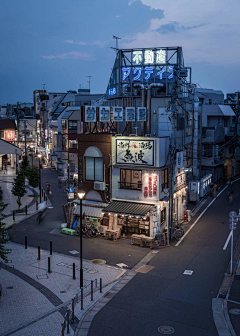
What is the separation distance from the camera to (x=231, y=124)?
63.7 meters

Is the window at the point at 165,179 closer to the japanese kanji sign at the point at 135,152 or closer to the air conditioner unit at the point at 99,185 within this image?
the japanese kanji sign at the point at 135,152

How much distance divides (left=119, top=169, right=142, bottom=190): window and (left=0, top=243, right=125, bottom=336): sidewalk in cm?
743

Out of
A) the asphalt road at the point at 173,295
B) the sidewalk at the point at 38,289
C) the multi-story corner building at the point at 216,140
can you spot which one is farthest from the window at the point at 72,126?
the asphalt road at the point at 173,295

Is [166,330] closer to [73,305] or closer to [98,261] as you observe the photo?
[73,305]

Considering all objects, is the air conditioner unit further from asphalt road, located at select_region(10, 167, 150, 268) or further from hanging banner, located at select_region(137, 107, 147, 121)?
hanging banner, located at select_region(137, 107, 147, 121)

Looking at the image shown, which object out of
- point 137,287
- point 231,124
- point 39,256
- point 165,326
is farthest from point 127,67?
point 231,124

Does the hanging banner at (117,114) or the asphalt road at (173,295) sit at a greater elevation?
the hanging banner at (117,114)

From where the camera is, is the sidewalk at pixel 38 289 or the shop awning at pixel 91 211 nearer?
the sidewalk at pixel 38 289

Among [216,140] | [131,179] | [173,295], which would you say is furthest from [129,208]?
[216,140]

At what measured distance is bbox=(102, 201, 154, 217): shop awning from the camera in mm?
26120

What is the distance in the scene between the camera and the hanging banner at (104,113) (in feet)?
93.3

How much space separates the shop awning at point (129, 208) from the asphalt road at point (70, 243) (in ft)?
7.82

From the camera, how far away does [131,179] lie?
27.7m

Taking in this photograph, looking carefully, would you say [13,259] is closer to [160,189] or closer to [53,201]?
[160,189]
